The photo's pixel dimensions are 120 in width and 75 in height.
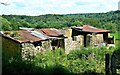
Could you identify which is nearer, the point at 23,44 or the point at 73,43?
the point at 23,44

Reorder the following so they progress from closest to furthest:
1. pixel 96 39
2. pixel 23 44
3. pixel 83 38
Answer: pixel 23 44, pixel 83 38, pixel 96 39

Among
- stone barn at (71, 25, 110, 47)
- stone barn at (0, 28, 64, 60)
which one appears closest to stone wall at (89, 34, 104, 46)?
stone barn at (71, 25, 110, 47)

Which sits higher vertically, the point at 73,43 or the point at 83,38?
the point at 83,38

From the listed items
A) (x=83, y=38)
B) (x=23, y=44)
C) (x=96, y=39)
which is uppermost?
(x=23, y=44)

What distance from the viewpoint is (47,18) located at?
47.9m

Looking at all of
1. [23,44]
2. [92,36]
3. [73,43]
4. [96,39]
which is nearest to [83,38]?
[92,36]

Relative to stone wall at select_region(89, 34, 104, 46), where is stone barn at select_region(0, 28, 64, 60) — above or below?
above

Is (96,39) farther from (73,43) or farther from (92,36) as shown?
(73,43)

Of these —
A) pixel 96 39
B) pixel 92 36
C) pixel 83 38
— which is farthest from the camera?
pixel 96 39

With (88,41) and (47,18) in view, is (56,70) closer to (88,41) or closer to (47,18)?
(88,41)

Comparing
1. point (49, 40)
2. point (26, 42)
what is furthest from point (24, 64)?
point (49, 40)

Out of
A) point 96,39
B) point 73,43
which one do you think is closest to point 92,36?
point 96,39

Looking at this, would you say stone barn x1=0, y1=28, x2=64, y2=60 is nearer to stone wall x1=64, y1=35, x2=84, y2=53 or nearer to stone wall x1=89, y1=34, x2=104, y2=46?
stone wall x1=64, y1=35, x2=84, y2=53

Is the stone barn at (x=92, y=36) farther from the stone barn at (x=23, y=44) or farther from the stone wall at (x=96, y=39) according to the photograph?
the stone barn at (x=23, y=44)
